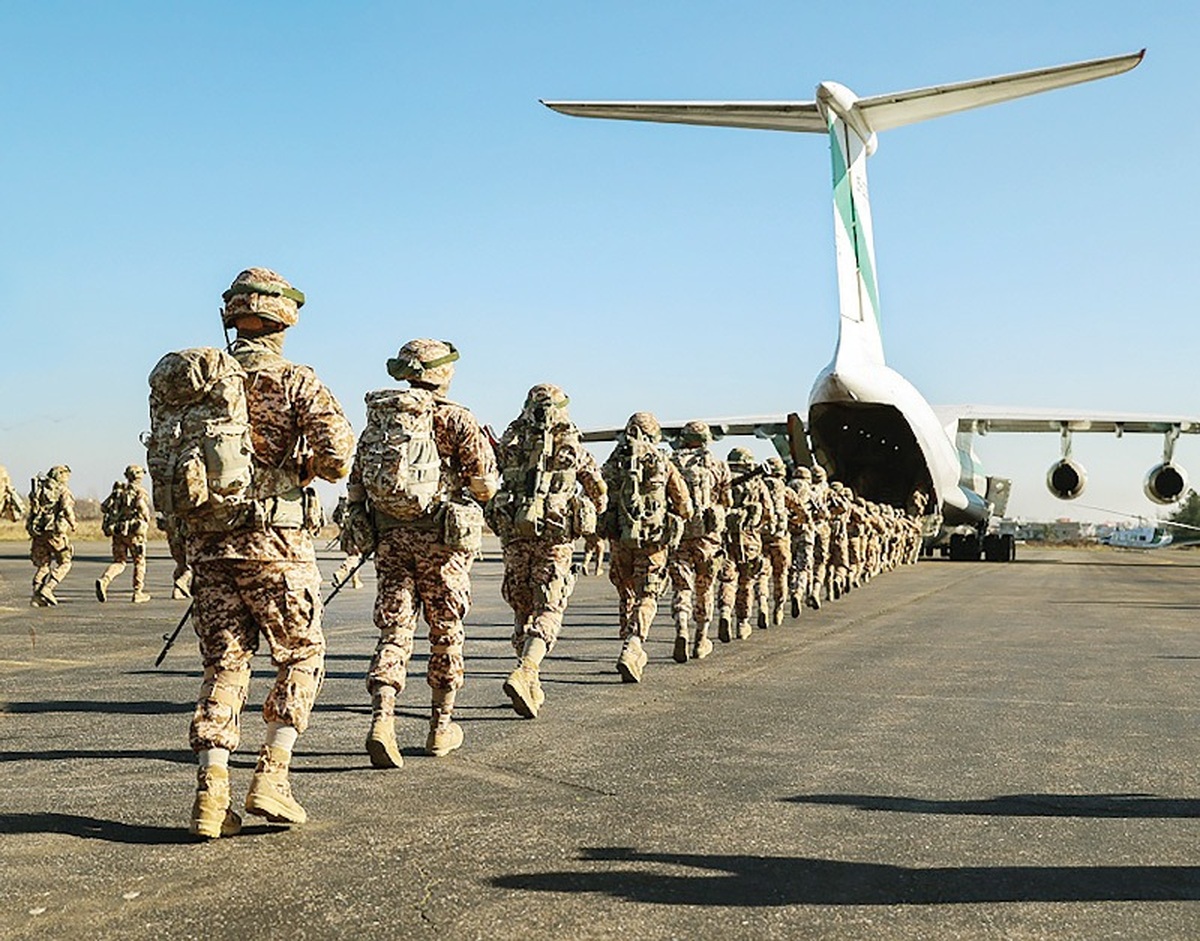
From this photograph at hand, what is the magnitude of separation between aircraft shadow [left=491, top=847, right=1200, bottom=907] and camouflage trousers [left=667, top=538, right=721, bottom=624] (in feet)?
21.5

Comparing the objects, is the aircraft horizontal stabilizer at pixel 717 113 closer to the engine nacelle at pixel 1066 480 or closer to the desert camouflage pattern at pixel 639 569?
the engine nacelle at pixel 1066 480

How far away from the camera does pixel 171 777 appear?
5727 millimetres

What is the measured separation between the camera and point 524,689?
7492 mm

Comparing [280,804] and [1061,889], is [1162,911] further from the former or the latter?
[280,804]

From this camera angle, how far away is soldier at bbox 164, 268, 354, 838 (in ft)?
15.4

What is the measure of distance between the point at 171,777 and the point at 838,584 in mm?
15639

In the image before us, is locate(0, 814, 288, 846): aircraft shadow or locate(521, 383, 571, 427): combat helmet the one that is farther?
locate(521, 383, 571, 427): combat helmet

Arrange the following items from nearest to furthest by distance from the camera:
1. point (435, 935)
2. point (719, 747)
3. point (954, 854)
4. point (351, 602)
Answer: point (435, 935) → point (954, 854) → point (719, 747) → point (351, 602)

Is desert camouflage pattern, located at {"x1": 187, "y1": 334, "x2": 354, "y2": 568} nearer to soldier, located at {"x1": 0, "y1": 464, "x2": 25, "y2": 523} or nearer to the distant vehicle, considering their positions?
soldier, located at {"x1": 0, "y1": 464, "x2": 25, "y2": 523}

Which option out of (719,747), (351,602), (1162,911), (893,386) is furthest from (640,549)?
(893,386)

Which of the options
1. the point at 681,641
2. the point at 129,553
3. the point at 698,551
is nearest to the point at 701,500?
the point at 698,551

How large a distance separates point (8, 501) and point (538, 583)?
10771 mm

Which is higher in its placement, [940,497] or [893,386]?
[893,386]

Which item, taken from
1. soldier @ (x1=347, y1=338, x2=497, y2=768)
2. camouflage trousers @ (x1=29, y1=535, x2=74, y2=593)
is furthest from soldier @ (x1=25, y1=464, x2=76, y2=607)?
soldier @ (x1=347, y1=338, x2=497, y2=768)
